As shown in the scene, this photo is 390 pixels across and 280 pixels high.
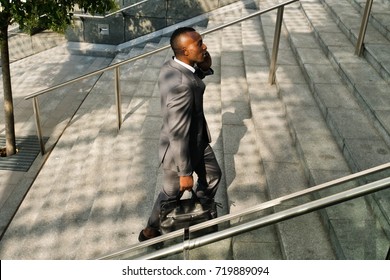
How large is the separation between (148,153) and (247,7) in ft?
20.1

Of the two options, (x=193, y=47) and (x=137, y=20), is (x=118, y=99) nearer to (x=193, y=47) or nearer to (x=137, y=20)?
(x=193, y=47)

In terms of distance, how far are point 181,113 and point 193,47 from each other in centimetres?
47

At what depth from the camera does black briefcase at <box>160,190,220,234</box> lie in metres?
2.89

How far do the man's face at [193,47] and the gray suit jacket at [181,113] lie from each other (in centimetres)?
10

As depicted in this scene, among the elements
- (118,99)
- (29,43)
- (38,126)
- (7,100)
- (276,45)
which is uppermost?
(276,45)

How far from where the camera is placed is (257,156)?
14.0ft

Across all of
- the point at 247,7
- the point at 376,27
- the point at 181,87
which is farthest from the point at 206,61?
the point at 247,7

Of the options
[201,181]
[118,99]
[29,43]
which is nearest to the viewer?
[201,181]

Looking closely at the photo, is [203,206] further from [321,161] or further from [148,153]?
[148,153]

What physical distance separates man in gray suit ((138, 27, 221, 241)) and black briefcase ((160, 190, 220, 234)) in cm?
15

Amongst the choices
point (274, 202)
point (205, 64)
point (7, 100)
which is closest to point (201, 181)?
point (205, 64)

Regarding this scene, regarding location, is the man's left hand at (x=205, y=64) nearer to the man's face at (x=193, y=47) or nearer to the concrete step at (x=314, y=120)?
the man's face at (x=193, y=47)

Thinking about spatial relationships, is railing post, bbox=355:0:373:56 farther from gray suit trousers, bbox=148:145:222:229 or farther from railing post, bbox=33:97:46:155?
railing post, bbox=33:97:46:155

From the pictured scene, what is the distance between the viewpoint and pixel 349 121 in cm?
393
